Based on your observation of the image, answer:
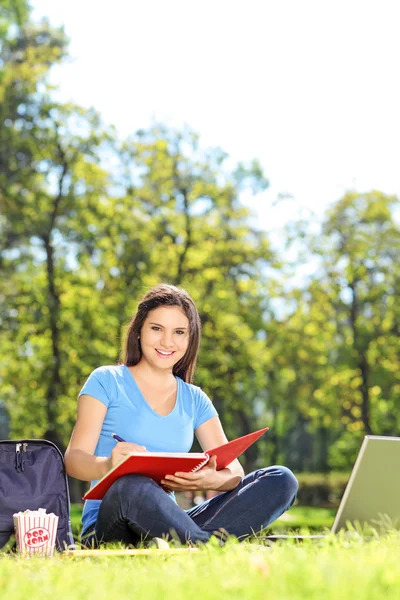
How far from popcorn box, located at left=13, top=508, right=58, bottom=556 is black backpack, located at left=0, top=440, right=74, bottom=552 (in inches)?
4.6

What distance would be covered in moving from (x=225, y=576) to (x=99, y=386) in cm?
189

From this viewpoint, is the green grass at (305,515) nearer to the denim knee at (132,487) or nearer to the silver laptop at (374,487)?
the silver laptop at (374,487)

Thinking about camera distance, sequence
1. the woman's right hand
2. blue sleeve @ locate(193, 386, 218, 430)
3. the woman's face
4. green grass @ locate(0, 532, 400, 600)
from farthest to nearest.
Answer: blue sleeve @ locate(193, 386, 218, 430)
the woman's face
the woman's right hand
green grass @ locate(0, 532, 400, 600)

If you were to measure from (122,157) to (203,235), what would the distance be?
106 inches

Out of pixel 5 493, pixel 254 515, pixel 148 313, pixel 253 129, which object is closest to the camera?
pixel 5 493

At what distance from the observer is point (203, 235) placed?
21.0m

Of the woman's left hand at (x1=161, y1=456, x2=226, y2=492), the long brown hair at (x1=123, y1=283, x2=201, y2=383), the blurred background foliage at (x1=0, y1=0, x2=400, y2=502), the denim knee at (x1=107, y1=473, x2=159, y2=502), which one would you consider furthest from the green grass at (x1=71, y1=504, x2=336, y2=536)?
the denim knee at (x1=107, y1=473, x2=159, y2=502)

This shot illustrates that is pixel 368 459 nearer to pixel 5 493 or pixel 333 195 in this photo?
pixel 5 493

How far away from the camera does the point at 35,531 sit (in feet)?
11.1

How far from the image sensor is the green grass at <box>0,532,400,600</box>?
196 centimetres

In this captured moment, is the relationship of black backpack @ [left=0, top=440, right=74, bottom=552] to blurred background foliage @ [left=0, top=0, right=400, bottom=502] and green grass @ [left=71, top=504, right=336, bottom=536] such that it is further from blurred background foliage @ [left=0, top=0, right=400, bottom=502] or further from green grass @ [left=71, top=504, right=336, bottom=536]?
blurred background foliage @ [left=0, top=0, right=400, bottom=502]

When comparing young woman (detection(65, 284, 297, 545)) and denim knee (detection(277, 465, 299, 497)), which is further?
denim knee (detection(277, 465, 299, 497))

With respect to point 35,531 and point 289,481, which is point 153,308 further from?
point 35,531

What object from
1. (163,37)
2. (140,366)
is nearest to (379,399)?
(163,37)
